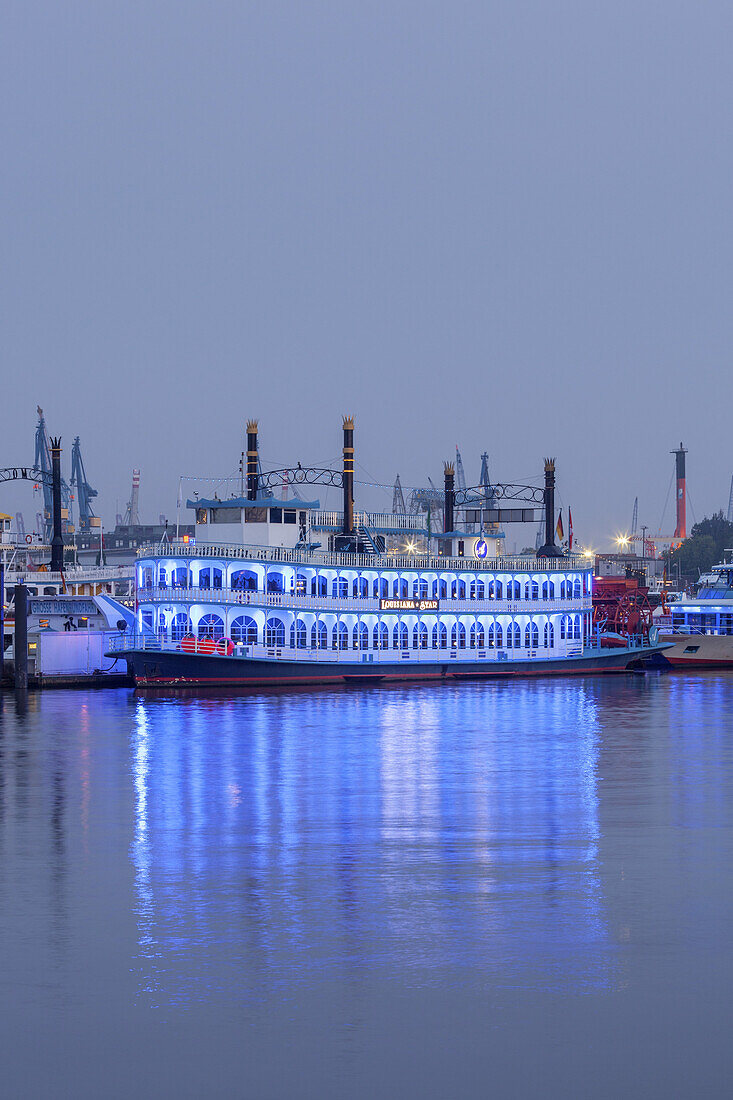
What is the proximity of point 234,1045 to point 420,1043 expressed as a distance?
2209 millimetres

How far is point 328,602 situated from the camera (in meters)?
73.4

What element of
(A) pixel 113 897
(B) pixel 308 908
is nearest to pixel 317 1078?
(B) pixel 308 908

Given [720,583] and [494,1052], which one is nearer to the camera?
[494,1052]

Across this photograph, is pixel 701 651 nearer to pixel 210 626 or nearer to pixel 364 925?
pixel 210 626

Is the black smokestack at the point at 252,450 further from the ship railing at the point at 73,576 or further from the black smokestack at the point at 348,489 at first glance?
the ship railing at the point at 73,576

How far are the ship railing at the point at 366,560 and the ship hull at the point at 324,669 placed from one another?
5.09m

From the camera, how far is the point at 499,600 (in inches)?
3137

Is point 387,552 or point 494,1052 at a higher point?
point 387,552

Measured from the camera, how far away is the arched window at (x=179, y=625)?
2712 inches

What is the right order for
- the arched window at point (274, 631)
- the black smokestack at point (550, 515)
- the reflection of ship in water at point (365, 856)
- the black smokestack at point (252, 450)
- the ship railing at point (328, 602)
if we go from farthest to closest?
the black smokestack at point (550, 515) → the black smokestack at point (252, 450) → the arched window at point (274, 631) → the ship railing at point (328, 602) → the reflection of ship in water at point (365, 856)

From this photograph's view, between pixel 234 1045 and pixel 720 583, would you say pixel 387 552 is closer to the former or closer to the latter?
pixel 720 583

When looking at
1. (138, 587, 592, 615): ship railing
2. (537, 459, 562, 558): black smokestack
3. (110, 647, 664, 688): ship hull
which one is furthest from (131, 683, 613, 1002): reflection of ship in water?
(537, 459, 562, 558): black smokestack

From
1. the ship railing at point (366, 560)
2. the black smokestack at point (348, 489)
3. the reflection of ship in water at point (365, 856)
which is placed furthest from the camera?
the black smokestack at point (348, 489)

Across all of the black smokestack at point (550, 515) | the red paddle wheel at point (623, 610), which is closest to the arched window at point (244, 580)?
the black smokestack at point (550, 515)
